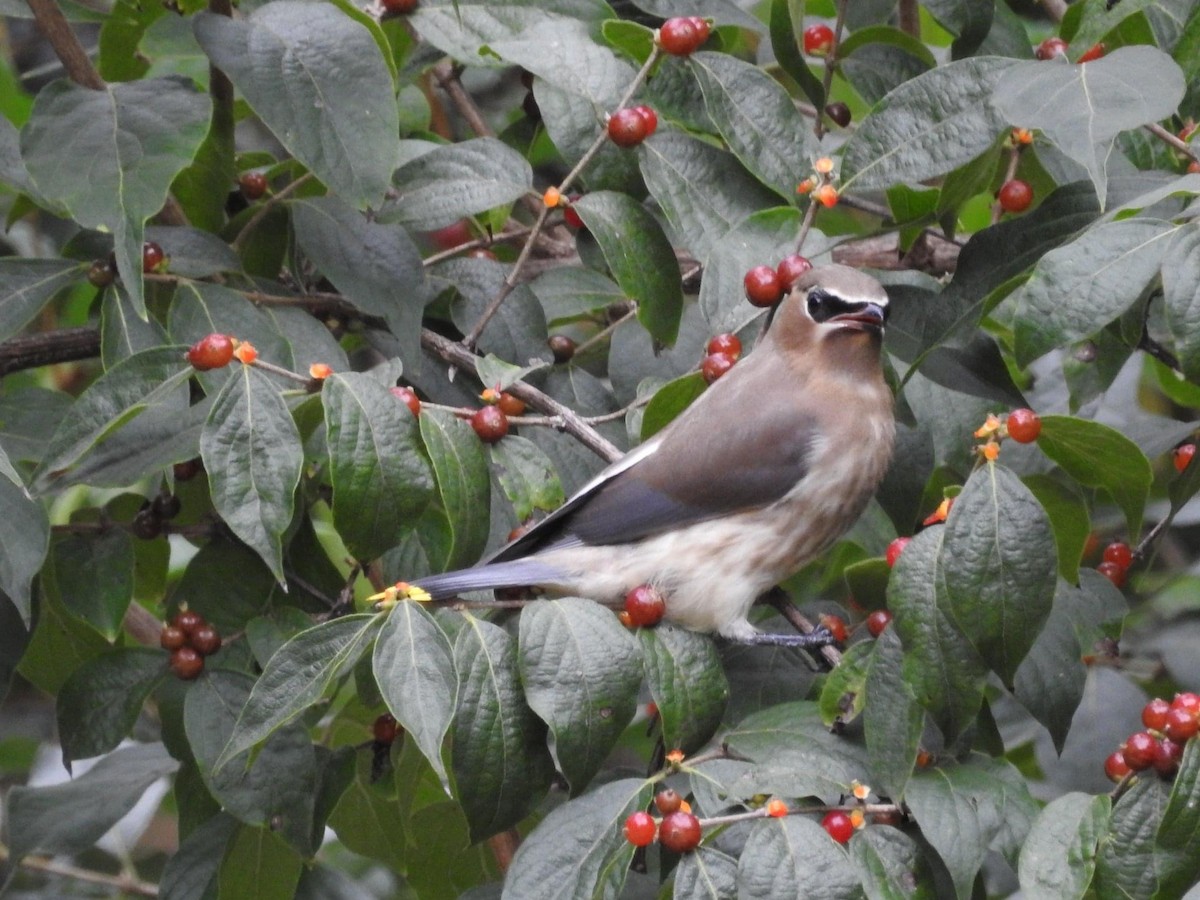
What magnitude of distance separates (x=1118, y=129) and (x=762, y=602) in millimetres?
1369

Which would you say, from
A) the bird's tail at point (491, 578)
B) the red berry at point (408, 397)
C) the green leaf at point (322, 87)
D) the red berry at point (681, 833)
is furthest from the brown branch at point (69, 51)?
the red berry at point (681, 833)

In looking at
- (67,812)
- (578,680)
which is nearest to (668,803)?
(578,680)

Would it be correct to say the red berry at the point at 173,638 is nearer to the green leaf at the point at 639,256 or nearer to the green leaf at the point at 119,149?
the green leaf at the point at 119,149

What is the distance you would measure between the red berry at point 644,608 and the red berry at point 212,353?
2.45ft

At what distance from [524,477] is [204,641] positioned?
63 centimetres

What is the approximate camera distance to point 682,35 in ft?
9.26

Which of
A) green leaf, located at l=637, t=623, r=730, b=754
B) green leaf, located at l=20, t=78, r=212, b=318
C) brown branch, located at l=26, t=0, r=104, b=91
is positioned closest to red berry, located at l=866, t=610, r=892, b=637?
green leaf, located at l=637, t=623, r=730, b=754

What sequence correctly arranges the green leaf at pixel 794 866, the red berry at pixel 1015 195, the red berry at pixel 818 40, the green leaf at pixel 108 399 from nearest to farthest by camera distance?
1. the green leaf at pixel 794 866
2. the green leaf at pixel 108 399
3. the red berry at pixel 1015 195
4. the red berry at pixel 818 40

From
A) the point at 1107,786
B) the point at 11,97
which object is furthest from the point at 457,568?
the point at 11,97

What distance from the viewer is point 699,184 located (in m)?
2.91

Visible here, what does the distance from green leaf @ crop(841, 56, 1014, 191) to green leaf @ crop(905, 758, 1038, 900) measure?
96cm

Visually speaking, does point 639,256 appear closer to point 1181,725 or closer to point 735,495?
point 735,495

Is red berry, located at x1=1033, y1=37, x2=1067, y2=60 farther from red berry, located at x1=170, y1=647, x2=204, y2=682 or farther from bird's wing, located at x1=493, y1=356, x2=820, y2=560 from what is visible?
red berry, located at x1=170, y1=647, x2=204, y2=682

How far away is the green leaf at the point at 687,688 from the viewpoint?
2396mm
